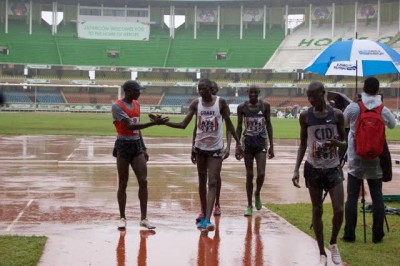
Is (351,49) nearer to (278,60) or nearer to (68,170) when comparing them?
(68,170)

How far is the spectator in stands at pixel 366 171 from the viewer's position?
712cm

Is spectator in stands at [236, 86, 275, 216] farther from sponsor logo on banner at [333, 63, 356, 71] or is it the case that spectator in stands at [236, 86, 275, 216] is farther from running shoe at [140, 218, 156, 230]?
running shoe at [140, 218, 156, 230]

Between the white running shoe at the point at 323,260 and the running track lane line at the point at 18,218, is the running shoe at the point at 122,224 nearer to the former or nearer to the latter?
the running track lane line at the point at 18,218

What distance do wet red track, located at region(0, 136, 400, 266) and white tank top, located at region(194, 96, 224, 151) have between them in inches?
41.3

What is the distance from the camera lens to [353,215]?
7402mm

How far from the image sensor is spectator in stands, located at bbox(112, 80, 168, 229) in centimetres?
772

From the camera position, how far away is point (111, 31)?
82.4 metres

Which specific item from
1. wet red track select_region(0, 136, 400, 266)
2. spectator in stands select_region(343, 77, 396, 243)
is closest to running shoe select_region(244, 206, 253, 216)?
wet red track select_region(0, 136, 400, 266)

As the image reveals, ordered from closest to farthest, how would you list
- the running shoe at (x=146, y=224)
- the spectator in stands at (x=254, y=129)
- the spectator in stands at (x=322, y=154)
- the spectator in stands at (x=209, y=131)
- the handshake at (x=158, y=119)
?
the spectator in stands at (x=322, y=154)
the handshake at (x=158, y=119)
the running shoe at (x=146, y=224)
the spectator in stands at (x=209, y=131)
the spectator in stands at (x=254, y=129)

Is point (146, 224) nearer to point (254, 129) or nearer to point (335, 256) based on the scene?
point (254, 129)

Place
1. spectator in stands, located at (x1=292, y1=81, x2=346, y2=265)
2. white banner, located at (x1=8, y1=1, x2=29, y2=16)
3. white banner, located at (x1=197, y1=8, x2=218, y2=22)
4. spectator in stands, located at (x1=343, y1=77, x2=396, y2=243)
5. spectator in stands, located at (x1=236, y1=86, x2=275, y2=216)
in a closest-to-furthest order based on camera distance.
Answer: spectator in stands, located at (x1=292, y1=81, x2=346, y2=265)
spectator in stands, located at (x1=343, y1=77, x2=396, y2=243)
spectator in stands, located at (x1=236, y1=86, x2=275, y2=216)
white banner, located at (x1=8, y1=1, x2=29, y2=16)
white banner, located at (x1=197, y1=8, x2=218, y2=22)

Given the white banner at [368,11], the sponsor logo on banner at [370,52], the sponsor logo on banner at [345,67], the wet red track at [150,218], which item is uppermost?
the white banner at [368,11]

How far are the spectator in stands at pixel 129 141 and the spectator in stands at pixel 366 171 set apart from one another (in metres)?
2.41

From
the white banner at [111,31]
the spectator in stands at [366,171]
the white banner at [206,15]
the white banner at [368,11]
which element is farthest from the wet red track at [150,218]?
the white banner at [206,15]
